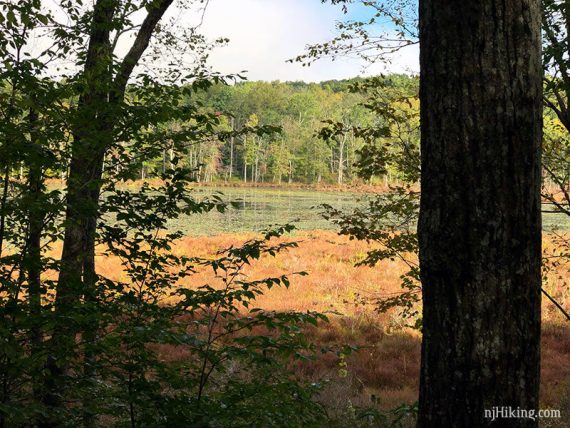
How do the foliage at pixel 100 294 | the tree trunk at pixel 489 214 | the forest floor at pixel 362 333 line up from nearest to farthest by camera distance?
the tree trunk at pixel 489 214 → the foliage at pixel 100 294 → the forest floor at pixel 362 333

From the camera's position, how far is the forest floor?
7492 millimetres

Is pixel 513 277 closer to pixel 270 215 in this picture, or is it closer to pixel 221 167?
pixel 270 215

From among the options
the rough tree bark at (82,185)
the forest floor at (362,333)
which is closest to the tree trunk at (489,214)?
the rough tree bark at (82,185)

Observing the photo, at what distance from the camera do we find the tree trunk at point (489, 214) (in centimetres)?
159

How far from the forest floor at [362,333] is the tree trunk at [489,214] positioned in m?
3.10

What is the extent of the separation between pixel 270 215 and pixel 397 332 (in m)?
25.0

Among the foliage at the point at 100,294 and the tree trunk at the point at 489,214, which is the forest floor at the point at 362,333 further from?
the tree trunk at the point at 489,214

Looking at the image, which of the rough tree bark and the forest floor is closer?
the rough tree bark

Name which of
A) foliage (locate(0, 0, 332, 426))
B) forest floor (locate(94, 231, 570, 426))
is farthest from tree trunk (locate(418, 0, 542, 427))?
forest floor (locate(94, 231, 570, 426))

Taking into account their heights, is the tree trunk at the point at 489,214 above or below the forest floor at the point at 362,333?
above

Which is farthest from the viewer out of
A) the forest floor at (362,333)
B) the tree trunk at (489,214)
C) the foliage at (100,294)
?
the forest floor at (362,333)

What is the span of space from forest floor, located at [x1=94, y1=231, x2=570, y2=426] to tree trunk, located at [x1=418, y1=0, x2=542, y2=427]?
310 cm

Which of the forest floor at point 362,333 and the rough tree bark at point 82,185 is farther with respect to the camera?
the forest floor at point 362,333

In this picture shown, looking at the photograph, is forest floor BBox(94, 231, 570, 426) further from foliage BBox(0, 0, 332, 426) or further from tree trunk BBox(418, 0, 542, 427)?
tree trunk BBox(418, 0, 542, 427)
